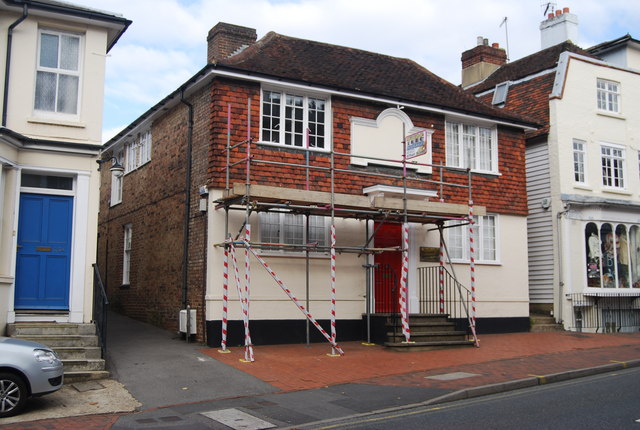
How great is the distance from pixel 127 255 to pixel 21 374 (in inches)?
479

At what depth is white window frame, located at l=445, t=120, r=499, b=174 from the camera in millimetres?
18344

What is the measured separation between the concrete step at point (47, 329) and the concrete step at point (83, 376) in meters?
1.44

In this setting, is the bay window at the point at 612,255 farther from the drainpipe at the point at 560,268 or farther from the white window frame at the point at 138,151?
the white window frame at the point at 138,151

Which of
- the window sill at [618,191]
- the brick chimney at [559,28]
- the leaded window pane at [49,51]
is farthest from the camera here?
the brick chimney at [559,28]

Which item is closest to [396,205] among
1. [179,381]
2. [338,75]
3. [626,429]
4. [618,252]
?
[338,75]

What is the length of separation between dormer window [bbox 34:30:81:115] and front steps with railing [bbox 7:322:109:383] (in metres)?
4.26

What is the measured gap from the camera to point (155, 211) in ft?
60.2

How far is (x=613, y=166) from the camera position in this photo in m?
21.6

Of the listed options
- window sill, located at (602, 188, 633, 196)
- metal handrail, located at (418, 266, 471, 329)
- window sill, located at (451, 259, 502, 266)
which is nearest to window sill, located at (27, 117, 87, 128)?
metal handrail, located at (418, 266, 471, 329)

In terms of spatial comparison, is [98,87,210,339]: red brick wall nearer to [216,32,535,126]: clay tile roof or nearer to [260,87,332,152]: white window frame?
[260,87,332,152]: white window frame

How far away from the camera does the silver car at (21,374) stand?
846 cm

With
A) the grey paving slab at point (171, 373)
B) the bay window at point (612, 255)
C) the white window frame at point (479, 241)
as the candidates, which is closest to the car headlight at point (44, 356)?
the grey paving slab at point (171, 373)

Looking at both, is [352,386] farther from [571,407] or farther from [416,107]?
[416,107]

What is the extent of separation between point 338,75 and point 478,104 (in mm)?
4743
